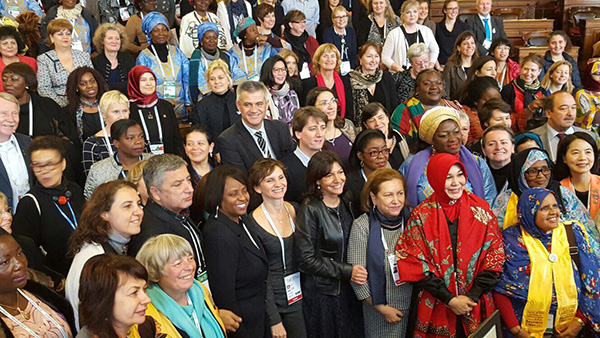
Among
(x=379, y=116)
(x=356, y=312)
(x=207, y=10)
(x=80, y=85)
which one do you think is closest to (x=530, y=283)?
(x=356, y=312)

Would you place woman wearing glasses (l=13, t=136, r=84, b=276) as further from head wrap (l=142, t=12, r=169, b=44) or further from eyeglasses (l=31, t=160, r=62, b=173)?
head wrap (l=142, t=12, r=169, b=44)

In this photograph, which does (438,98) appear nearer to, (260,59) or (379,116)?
(379,116)

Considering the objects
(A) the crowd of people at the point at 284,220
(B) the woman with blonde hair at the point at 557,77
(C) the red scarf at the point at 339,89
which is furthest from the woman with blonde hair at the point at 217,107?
(B) the woman with blonde hair at the point at 557,77

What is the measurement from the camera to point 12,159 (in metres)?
4.02

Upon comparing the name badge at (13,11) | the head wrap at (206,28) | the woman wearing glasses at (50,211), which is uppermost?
the name badge at (13,11)

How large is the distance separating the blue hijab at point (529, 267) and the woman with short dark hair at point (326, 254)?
2.55 feet

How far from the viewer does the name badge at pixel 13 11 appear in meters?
6.90

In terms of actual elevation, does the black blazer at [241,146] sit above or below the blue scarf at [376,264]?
above

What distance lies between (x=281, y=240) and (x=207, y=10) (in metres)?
4.70

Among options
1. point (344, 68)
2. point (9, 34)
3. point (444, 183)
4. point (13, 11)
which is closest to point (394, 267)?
point (444, 183)

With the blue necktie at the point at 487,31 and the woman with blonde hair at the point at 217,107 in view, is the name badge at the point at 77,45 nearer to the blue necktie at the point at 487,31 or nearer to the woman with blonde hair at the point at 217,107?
the woman with blonde hair at the point at 217,107

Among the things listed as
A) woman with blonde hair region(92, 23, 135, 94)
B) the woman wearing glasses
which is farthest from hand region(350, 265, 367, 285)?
woman with blonde hair region(92, 23, 135, 94)

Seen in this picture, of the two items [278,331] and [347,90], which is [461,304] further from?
[347,90]

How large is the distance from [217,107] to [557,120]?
2.63 metres
